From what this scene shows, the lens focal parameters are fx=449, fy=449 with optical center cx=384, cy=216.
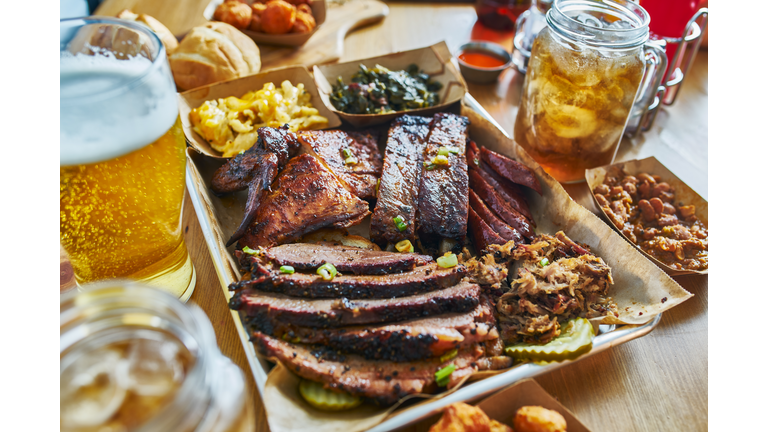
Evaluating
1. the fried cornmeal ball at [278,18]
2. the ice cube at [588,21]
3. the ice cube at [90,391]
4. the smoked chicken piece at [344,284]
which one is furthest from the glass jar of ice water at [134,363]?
the fried cornmeal ball at [278,18]

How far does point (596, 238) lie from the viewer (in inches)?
103

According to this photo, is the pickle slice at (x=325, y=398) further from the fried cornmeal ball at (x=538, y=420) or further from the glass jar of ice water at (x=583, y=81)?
the glass jar of ice water at (x=583, y=81)

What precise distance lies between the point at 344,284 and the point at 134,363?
1.09 meters

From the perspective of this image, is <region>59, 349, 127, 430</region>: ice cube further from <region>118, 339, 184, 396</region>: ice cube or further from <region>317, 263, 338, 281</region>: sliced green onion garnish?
<region>317, 263, 338, 281</region>: sliced green onion garnish

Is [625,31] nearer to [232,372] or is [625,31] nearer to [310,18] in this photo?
[232,372]

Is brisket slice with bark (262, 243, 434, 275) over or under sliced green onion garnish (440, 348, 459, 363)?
over

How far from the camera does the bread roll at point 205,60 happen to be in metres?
3.92

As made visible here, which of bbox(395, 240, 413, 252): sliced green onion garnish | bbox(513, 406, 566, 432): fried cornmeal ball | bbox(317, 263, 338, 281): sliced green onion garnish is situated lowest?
bbox(395, 240, 413, 252): sliced green onion garnish

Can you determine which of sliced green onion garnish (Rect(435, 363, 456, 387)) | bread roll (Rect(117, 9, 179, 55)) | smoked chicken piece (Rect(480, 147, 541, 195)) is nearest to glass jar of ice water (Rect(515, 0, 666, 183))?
smoked chicken piece (Rect(480, 147, 541, 195))

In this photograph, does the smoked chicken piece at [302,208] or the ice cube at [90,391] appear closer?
the ice cube at [90,391]

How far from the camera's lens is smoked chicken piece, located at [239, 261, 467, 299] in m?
2.16

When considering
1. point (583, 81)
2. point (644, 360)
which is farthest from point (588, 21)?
point (644, 360)

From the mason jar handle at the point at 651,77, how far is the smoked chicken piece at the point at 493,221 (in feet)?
4.86

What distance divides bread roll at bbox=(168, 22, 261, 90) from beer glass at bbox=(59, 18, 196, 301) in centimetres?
198
